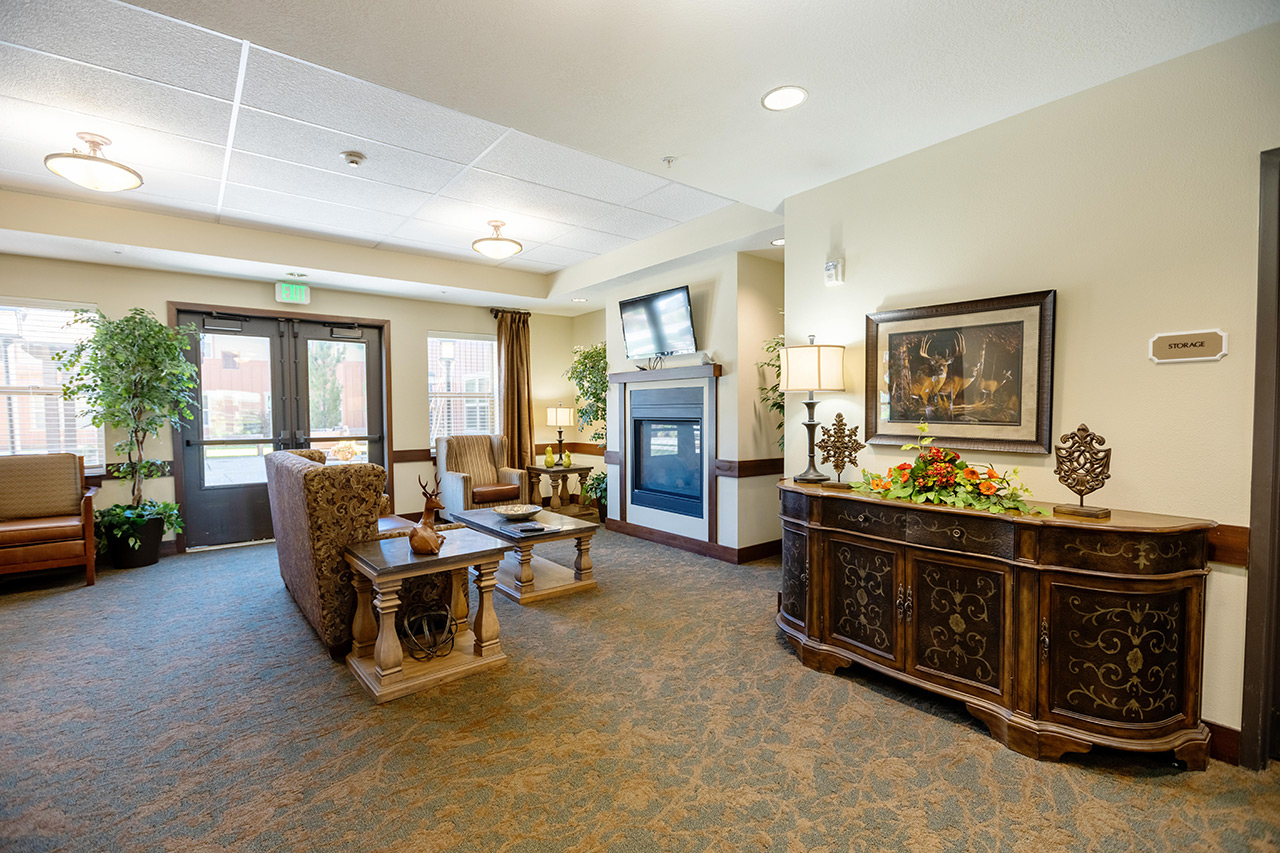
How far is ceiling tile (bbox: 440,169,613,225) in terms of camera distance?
398 cm

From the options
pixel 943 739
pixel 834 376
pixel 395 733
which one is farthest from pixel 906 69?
pixel 395 733

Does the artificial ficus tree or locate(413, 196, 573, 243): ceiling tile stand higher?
locate(413, 196, 573, 243): ceiling tile

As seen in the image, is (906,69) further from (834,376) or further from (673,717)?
(673,717)

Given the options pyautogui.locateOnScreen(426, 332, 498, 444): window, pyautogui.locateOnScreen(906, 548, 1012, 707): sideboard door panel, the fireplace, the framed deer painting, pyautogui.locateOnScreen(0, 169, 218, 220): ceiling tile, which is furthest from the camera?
pyautogui.locateOnScreen(426, 332, 498, 444): window

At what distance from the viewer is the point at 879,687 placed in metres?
2.76

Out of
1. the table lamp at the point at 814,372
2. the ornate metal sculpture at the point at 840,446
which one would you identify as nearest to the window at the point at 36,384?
the table lamp at the point at 814,372

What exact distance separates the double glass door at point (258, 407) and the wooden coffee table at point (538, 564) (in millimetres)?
2178

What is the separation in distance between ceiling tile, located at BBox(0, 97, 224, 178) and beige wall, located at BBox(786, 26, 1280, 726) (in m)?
4.32

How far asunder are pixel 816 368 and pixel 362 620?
2.87 meters

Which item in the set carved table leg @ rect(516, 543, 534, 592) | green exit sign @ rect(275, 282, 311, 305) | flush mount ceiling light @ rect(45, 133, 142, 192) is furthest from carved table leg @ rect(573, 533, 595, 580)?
green exit sign @ rect(275, 282, 311, 305)

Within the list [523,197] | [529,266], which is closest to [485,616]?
[523,197]

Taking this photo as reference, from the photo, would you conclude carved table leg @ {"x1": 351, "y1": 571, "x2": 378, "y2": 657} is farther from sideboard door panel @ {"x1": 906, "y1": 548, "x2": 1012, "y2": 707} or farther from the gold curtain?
the gold curtain

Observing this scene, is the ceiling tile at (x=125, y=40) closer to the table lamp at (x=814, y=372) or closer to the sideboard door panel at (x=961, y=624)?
the table lamp at (x=814, y=372)

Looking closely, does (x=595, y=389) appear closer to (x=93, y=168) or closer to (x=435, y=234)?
(x=435, y=234)
